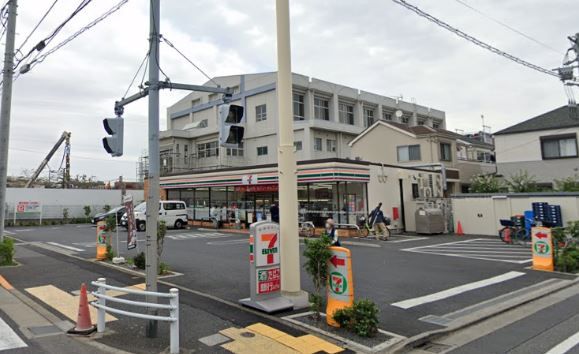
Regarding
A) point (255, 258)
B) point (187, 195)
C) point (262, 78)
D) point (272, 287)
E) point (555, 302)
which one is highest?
point (262, 78)

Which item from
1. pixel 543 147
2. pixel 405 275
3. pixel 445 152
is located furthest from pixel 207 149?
pixel 405 275

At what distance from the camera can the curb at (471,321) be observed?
17.7ft

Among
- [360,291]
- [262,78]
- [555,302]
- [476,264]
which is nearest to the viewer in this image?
[555,302]

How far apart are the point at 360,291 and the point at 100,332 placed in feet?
16.8

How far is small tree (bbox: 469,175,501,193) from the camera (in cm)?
2750

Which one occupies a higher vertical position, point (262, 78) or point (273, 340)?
point (262, 78)

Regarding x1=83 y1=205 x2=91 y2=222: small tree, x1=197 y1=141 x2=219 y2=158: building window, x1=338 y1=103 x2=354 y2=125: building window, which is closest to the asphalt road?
x1=83 y1=205 x2=91 y2=222: small tree

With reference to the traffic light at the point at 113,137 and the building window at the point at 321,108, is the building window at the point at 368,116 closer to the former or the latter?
the building window at the point at 321,108

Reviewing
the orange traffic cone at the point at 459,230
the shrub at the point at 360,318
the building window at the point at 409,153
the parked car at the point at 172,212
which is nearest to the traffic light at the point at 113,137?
the shrub at the point at 360,318

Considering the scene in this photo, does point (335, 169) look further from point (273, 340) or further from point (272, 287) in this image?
point (273, 340)

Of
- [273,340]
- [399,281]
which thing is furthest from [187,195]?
[273,340]

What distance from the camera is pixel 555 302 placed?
7.85 metres

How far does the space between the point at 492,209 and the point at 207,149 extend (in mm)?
29600

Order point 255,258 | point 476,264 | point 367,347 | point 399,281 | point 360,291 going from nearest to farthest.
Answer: point 367,347 → point 255,258 → point 360,291 → point 399,281 → point 476,264
